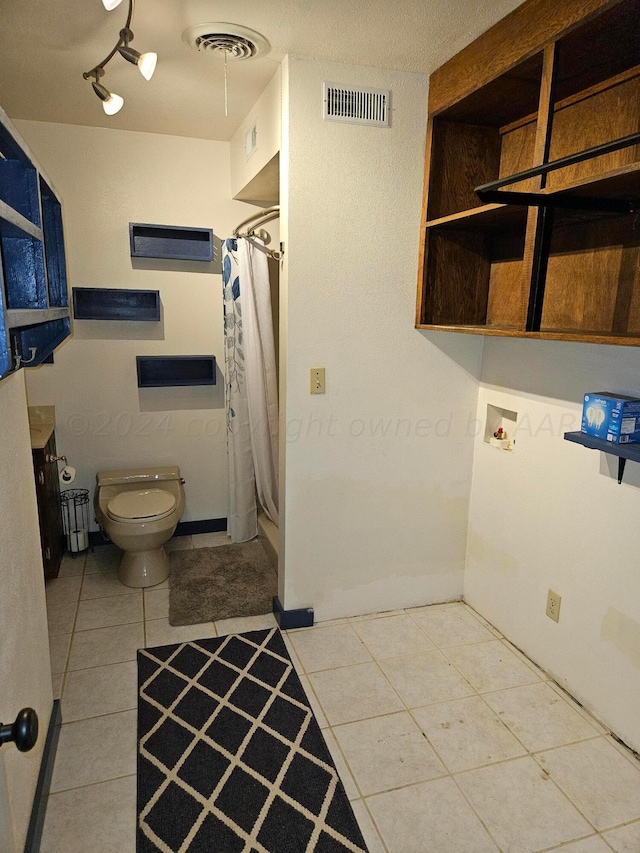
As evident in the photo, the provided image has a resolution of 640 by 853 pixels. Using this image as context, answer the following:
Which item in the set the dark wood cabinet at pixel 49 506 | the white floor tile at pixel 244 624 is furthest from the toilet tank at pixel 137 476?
the white floor tile at pixel 244 624

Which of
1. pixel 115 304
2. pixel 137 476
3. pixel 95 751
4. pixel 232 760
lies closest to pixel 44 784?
pixel 95 751

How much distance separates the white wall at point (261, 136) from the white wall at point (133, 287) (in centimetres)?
28

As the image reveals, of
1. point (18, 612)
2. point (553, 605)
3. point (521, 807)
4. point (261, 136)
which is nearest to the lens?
point (18, 612)

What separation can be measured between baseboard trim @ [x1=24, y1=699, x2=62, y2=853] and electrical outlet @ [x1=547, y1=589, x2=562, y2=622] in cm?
190

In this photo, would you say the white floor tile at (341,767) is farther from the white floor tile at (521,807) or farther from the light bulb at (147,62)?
the light bulb at (147,62)

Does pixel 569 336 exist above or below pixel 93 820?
above

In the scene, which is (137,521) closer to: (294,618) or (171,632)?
(171,632)

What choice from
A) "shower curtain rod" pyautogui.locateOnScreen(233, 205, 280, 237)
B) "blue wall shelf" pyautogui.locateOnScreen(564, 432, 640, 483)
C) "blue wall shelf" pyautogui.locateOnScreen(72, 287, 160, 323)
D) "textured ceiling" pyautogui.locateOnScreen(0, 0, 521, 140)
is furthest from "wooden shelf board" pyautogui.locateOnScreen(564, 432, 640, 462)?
"blue wall shelf" pyautogui.locateOnScreen(72, 287, 160, 323)

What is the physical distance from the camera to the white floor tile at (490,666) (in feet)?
7.23

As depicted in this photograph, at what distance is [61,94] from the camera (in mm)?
Answer: 2525

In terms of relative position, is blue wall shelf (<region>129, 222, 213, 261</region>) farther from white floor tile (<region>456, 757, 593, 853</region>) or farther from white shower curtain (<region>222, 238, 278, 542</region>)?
white floor tile (<region>456, 757, 593, 853</region>)

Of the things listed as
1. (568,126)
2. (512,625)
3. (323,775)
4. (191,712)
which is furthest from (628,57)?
(191,712)

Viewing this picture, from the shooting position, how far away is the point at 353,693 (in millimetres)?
2133

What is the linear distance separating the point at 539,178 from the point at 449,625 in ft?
6.45
